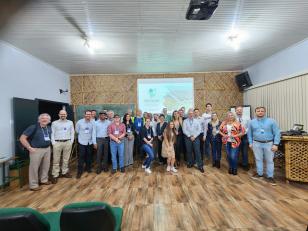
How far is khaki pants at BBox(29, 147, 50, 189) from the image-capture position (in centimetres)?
425

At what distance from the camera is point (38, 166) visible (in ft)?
14.2

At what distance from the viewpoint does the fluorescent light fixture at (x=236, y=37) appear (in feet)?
14.5

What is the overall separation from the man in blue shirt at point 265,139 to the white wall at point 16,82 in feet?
17.9

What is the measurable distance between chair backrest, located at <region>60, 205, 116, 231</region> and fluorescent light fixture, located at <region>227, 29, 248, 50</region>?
4313 mm

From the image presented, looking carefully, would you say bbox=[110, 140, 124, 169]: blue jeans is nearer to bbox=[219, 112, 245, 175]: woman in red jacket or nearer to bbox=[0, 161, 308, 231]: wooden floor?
bbox=[0, 161, 308, 231]: wooden floor

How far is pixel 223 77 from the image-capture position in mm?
8312

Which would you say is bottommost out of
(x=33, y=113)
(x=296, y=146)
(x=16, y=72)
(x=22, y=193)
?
(x=22, y=193)

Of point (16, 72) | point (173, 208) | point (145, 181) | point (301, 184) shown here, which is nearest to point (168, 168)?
point (145, 181)

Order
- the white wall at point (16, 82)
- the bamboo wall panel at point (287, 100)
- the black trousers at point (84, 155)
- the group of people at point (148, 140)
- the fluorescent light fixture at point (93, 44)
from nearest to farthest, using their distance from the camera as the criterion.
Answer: the group of people at point (148, 140) → the white wall at point (16, 82) → the fluorescent light fixture at point (93, 44) → the bamboo wall panel at point (287, 100) → the black trousers at point (84, 155)

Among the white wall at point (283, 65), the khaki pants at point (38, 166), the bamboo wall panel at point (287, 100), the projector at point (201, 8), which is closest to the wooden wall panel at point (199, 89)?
the white wall at point (283, 65)

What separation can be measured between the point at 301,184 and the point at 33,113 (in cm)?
652

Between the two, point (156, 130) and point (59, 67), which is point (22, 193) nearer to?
point (156, 130)

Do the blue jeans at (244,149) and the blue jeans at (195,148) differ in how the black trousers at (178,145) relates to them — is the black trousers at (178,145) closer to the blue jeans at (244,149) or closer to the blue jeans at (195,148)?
the blue jeans at (195,148)

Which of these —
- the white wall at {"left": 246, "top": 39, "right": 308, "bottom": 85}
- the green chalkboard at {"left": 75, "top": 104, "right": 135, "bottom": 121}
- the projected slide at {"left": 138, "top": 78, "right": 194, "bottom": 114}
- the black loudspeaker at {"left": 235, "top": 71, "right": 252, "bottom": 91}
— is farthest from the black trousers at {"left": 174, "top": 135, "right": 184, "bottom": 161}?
the black loudspeaker at {"left": 235, "top": 71, "right": 252, "bottom": 91}
